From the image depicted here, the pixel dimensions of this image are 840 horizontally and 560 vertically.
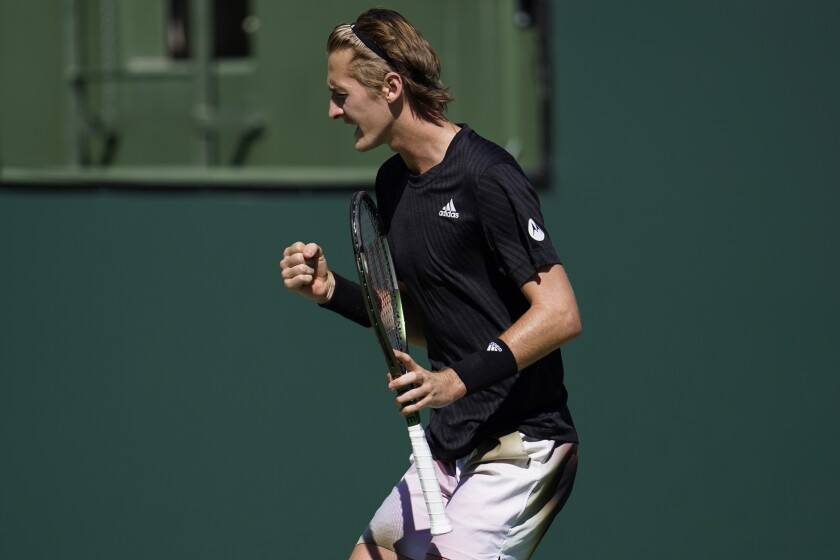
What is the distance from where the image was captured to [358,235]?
3096 millimetres

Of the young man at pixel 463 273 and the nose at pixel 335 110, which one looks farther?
the nose at pixel 335 110

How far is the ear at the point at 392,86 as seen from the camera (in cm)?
317

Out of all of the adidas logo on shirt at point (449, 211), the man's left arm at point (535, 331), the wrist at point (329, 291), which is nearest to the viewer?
the man's left arm at point (535, 331)

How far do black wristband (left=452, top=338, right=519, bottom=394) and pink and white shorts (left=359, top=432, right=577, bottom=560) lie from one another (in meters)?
0.31

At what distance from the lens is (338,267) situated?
4.86m

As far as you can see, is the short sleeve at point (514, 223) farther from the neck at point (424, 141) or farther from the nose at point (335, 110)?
the nose at point (335, 110)

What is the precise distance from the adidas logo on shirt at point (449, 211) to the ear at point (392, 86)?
279 mm

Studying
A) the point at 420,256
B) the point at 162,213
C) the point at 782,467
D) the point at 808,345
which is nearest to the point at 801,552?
the point at 782,467

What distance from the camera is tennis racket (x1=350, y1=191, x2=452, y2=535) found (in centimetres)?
303

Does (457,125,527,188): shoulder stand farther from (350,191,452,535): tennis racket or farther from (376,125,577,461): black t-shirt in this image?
(350,191,452,535): tennis racket

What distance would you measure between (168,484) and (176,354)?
49 centimetres

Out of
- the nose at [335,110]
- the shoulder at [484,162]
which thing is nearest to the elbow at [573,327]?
the shoulder at [484,162]

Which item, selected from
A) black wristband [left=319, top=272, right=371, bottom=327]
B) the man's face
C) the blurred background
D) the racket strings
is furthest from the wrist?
the blurred background

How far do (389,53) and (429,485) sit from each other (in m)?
1.01
